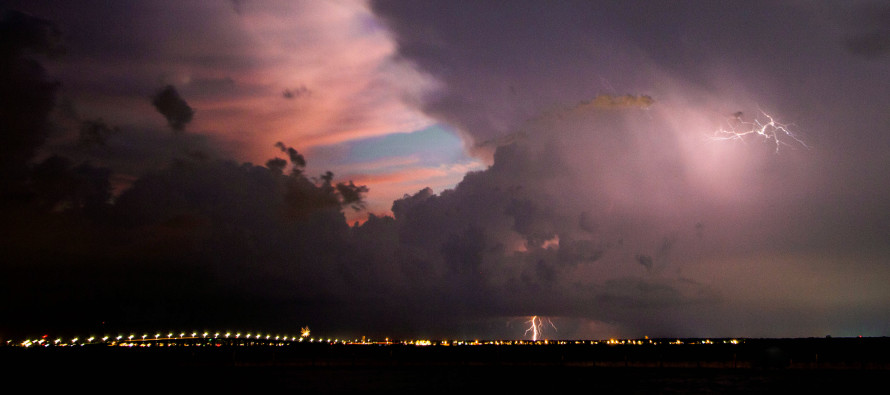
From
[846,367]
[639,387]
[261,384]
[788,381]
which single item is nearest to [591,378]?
[639,387]

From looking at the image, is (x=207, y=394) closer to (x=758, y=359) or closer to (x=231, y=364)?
(x=231, y=364)

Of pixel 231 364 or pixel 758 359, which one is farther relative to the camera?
pixel 231 364

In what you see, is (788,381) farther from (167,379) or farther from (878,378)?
(167,379)

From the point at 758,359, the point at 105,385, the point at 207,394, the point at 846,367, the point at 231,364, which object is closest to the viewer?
the point at 207,394

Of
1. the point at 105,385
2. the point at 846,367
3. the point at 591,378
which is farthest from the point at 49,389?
the point at 846,367

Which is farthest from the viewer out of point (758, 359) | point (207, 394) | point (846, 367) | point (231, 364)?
point (231, 364)

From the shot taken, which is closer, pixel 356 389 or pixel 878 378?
pixel 356 389

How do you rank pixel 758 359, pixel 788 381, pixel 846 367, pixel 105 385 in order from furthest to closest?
pixel 758 359, pixel 846 367, pixel 105 385, pixel 788 381

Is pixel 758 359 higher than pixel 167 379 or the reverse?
higher

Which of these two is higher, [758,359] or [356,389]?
[758,359]
